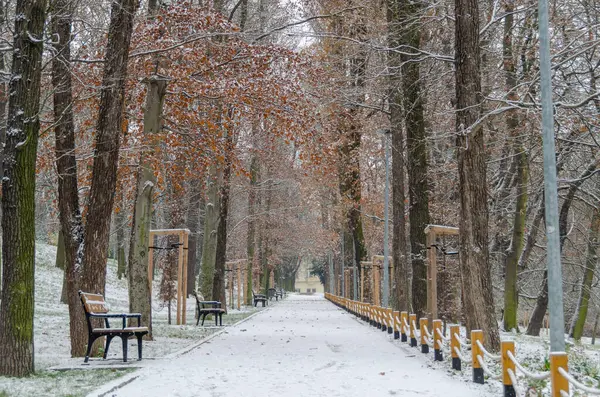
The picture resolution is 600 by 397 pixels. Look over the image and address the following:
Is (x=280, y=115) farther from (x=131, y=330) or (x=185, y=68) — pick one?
(x=131, y=330)

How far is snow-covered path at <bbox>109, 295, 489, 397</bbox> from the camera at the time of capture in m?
8.76

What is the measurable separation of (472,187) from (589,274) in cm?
1618

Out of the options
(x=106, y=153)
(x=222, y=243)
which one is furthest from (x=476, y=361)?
(x=222, y=243)

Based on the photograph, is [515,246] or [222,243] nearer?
[515,246]

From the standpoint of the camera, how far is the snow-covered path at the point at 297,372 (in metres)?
8.76

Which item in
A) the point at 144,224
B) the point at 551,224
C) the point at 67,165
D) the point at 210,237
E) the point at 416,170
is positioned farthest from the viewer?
the point at 210,237

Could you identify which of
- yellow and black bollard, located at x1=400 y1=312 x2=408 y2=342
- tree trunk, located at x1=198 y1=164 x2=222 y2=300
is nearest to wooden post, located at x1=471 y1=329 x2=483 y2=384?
yellow and black bollard, located at x1=400 y1=312 x2=408 y2=342

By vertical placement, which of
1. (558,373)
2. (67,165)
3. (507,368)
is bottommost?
Result: (507,368)

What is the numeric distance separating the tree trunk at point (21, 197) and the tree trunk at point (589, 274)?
1933cm

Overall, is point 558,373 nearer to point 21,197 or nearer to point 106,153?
point 21,197

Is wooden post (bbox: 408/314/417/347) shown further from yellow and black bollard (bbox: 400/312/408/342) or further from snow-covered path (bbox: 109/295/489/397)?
yellow and black bollard (bbox: 400/312/408/342)

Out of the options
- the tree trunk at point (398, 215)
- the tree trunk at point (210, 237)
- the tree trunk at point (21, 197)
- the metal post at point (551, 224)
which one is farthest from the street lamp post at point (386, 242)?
the metal post at point (551, 224)

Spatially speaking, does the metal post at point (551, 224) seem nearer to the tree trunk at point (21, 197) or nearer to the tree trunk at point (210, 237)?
the tree trunk at point (21, 197)

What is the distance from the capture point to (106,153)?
1205 centimetres
